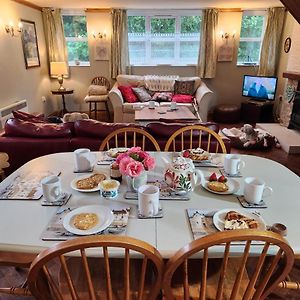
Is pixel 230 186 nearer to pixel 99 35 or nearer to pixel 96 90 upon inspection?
pixel 96 90

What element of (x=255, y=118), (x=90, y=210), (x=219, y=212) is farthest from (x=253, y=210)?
(x=255, y=118)

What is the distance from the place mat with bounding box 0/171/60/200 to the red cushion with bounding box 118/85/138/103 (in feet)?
13.5

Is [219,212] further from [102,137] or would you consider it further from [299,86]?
[299,86]

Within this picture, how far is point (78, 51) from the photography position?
623 centimetres

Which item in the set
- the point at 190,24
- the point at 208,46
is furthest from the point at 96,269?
the point at 190,24

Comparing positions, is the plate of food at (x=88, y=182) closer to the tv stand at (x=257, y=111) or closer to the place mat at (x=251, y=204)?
the place mat at (x=251, y=204)

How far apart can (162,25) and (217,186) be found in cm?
559

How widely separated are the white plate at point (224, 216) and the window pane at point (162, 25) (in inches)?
227

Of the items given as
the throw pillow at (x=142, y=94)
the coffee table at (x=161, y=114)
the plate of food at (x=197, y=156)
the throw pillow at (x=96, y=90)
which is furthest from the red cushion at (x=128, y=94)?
the plate of food at (x=197, y=156)

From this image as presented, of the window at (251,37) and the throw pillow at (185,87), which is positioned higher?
the window at (251,37)

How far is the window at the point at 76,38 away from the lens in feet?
19.8

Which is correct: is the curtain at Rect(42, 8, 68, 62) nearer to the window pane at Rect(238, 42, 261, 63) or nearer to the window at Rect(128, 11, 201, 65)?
the window at Rect(128, 11, 201, 65)

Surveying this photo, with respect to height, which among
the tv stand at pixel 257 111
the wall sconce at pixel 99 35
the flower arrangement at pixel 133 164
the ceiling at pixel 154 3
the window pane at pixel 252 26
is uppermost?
the ceiling at pixel 154 3

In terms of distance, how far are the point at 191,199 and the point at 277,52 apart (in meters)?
5.85
